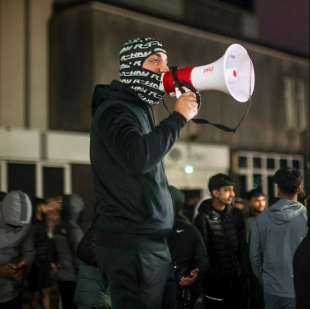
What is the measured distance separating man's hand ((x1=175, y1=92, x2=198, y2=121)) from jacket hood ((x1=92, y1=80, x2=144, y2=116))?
25cm

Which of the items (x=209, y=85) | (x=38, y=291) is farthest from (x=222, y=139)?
(x=209, y=85)

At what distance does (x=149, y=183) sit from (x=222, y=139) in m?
18.0

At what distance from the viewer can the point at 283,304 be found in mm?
5426

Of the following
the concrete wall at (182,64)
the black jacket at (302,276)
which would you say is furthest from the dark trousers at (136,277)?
the concrete wall at (182,64)

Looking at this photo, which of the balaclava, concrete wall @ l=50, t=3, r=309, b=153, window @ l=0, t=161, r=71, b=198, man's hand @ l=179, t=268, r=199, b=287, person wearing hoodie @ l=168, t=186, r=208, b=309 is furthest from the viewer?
concrete wall @ l=50, t=3, r=309, b=153

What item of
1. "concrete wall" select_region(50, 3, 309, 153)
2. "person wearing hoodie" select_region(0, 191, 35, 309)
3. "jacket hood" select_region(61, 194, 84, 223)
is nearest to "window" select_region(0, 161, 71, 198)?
"concrete wall" select_region(50, 3, 309, 153)

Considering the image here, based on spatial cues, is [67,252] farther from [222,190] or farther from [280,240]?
[280,240]

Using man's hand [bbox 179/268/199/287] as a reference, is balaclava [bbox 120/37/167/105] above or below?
above

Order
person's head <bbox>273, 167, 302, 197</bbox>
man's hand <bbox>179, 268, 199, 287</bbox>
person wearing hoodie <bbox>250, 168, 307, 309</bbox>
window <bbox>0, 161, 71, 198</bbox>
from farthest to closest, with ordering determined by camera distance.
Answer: window <bbox>0, 161, 71, 198</bbox> → man's hand <bbox>179, 268, 199, 287</bbox> → person's head <bbox>273, 167, 302, 197</bbox> → person wearing hoodie <bbox>250, 168, 307, 309</bbox>

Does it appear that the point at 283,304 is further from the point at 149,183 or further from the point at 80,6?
the point at 80,6

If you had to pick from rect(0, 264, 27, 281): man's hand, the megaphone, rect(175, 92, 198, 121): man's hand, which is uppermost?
the megaphone

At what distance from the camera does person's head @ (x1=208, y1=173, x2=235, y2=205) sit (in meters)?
7.39

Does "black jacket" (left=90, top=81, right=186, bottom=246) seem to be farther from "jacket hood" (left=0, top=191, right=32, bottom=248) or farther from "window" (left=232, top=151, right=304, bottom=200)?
"window" (left=232, top=151, right=304, bottom=200)

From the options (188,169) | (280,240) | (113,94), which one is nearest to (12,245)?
(280,240)
